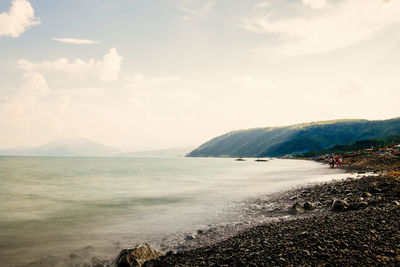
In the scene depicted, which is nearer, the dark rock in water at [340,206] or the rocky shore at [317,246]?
the rocky shore at [317,246]

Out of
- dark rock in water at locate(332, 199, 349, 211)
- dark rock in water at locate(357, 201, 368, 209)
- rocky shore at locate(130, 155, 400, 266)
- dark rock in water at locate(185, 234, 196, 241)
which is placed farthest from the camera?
dark rock in water at locate(332, 199, 349, 211)

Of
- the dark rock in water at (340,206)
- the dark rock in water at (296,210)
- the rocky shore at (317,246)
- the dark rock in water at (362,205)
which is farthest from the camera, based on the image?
the dark rock in water at (296,210)

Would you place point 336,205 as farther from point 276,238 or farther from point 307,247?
point 307,247

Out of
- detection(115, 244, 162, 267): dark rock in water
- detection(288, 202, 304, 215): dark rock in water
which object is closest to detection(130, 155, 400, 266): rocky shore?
detection(115, 244, 162, 267): dark rock in water

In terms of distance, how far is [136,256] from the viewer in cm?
1132

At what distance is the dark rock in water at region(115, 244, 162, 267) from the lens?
11.1 m

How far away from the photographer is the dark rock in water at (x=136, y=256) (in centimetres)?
1110

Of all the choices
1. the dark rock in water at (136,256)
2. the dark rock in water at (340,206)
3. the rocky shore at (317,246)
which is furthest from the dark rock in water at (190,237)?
the dark rock in water at (340,206)

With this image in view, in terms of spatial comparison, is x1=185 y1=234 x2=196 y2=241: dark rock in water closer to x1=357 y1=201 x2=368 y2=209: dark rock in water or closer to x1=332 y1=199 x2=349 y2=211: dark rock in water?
x1=332 y1=199 x2=349 y2=211: dark rock in water

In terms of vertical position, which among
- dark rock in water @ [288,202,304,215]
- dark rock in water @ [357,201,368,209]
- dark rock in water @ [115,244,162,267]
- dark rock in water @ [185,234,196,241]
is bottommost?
dark rock in water @ [185,234,196,241]

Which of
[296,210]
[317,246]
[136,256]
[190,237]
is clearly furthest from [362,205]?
[136,256]

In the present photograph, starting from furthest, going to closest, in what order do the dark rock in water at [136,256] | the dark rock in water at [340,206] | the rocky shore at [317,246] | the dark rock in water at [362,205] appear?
1. the dark rock in water at [340,206]
2. the dark rock in water at [362,205]
3. the dark rock in water at [136,256]
4. the rocky shore at [317,246]

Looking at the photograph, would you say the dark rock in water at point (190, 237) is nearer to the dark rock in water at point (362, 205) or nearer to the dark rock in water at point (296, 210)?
the dark rock in water at point (296, 210)

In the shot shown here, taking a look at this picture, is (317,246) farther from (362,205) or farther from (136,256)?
(362,205)
